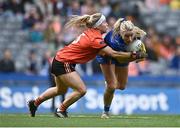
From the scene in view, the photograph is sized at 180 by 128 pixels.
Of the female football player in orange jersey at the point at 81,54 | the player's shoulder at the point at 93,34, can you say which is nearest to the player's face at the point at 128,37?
the female football player in orange jersey at the point at 81,54

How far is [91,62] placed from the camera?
26.2m

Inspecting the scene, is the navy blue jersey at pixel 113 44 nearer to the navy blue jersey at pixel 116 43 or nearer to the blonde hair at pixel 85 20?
the navy blue jersey at pixel 116 43

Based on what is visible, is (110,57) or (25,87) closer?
Result: (110,57)

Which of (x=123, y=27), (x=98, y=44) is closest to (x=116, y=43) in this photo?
(x=123, y=27)

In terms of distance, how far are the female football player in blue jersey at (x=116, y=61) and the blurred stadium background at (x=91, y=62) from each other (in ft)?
23.2

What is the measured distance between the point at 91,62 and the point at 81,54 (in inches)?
397

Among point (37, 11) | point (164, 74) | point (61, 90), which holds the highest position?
point (61, 90)

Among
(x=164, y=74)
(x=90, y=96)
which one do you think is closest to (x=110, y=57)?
(x=90, y=96)

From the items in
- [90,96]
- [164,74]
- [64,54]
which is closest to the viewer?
[64,54]

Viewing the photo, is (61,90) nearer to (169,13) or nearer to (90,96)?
(90,96)

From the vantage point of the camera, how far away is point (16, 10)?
28609mm

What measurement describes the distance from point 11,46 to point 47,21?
1483 mm

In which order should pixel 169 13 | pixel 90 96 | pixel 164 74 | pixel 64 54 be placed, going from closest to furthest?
pixel 64 54 < pixel 90 96 < pixel 164 74 < pixel 169 13

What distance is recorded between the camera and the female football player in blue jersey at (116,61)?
16.2 m
